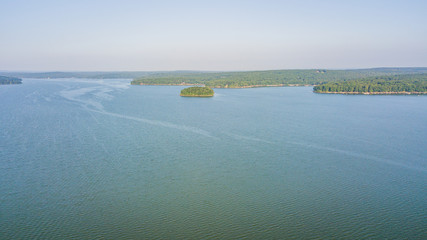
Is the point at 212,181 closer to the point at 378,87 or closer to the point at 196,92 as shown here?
the point at 196,92

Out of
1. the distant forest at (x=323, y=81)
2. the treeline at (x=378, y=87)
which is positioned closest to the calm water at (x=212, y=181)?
the treeline at (x=378, y=87)

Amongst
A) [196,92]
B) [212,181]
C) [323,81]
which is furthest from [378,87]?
[212,181]

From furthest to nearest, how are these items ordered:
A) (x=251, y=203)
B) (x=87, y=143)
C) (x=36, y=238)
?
(x=87, y=143) < (x=251, y=203) < (x=36, y=238)

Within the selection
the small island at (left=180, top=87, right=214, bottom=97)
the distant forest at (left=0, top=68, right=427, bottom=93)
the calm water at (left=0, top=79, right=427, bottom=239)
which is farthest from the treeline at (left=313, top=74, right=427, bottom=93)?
the calm water at (left=0, top=79, right=427, bottom=239)

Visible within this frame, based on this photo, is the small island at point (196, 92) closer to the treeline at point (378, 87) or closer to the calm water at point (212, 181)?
the treeline at point (378, 87)

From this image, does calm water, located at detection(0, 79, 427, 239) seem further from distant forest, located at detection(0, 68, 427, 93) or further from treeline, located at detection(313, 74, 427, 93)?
distant forest, located at detection(0, 68, 427, 93)

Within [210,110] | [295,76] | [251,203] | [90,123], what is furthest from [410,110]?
[295,76]

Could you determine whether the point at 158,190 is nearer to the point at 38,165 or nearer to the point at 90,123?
the point at 38,165

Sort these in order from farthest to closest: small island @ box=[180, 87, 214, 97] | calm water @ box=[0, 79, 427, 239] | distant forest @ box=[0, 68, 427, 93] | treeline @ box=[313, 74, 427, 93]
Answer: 1. distant forest @ box=[0, 68, 427, 93]
2. treeline @ box=[313, 74, 427, 93]
3. small island @ box=[180, 87, 214, 97]
4. calm water @ box=[0, 79, 427, 239]
